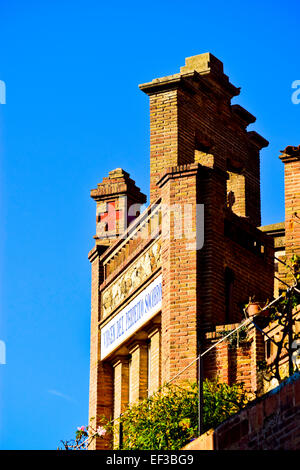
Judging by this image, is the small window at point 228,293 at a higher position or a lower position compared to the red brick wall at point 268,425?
higher

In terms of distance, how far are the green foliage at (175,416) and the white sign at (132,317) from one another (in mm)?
3406

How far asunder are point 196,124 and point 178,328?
6.37 m

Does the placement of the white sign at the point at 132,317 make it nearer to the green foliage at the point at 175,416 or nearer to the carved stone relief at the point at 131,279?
the carved stone relief at the point at 131,279

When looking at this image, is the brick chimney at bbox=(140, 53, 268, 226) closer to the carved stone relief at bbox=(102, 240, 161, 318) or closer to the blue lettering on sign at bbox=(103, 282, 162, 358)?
the carved stone relief at bbox=(102, 240, 161, 318)

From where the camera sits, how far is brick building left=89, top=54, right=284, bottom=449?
984 inches

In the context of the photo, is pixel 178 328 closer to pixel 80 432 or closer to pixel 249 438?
pixel 80 432

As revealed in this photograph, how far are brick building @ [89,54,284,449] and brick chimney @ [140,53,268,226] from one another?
0.09 ft

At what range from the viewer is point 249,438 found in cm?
1339

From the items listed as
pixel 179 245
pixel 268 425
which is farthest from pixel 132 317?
pixel 268 425

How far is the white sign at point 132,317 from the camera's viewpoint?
86.2ft

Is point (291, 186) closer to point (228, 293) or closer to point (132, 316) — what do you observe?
point (228, 293)

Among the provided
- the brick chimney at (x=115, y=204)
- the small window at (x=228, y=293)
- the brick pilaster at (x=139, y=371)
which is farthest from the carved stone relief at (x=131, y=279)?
the brick chimney at (x=115, y=204)

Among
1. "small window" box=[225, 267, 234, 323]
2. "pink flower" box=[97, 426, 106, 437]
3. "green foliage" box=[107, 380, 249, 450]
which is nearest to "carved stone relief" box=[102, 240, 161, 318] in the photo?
"small window" box=[225, 267, 234, 323]

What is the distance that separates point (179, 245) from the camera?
2533 centimetres
